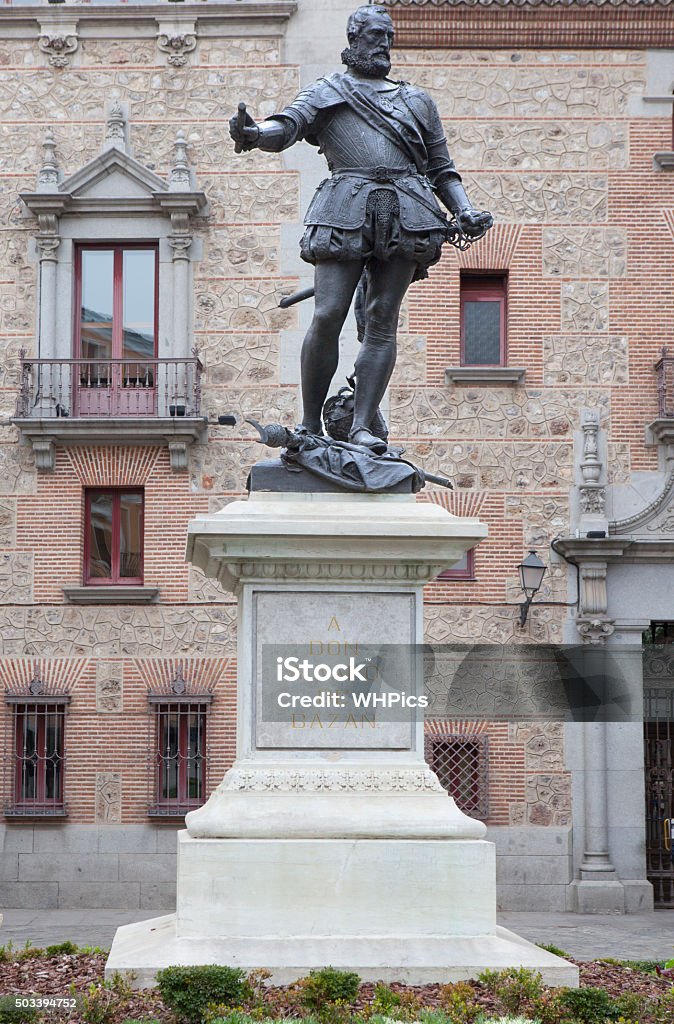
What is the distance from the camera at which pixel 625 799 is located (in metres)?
20.7

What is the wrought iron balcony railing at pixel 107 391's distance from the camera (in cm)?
2100

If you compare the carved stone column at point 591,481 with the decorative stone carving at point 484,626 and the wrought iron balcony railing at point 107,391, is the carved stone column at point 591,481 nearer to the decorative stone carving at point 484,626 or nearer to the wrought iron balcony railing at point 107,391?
the decorative stone carving at point 484,626

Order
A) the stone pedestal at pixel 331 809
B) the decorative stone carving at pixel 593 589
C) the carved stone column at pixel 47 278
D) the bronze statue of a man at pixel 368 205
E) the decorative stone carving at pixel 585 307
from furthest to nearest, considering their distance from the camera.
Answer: the decorative stone carving at pixel 585 307 → the carved stone column at pixel 47 278 → the decorative stone carving at pixel 593 589 → the bronze statue of a man at pixel 368 205 → the stone pedestal at pixel 331 809

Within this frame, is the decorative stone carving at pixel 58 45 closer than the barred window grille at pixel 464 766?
No

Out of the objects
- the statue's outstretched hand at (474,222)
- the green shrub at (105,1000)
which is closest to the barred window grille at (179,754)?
the statue's outstretched hand at (474,222)

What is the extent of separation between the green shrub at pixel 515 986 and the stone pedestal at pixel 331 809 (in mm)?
229

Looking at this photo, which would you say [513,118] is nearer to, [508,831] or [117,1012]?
[508,831]

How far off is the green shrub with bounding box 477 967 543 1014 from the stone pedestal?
229 mm

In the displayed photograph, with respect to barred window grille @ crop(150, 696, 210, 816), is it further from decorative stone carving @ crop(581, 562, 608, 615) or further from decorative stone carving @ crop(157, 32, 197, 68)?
decorative stone carving @ crop(157, 32, 197, 68)

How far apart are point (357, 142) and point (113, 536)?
530 inches

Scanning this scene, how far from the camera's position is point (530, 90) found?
21.7 meters

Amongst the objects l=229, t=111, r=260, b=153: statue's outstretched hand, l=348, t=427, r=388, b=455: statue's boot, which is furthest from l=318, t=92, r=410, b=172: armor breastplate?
l=348, t=427, r=388, b=455: statue's boot

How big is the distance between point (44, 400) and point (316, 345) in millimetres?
13062

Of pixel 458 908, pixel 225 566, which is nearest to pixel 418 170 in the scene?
pixel 225 566
